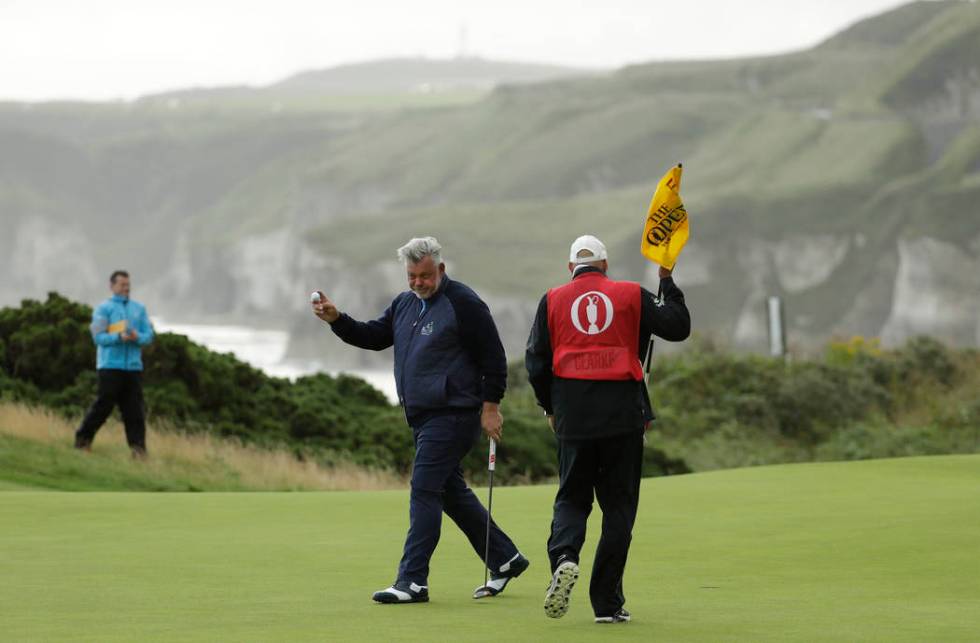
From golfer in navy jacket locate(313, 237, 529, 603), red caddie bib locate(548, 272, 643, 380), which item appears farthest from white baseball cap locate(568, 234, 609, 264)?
golfer in navy jacket locate(313, 237, 529, 603)

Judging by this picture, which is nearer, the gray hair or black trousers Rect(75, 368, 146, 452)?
the gray hair

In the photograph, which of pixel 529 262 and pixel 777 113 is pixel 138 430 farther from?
pixel 777 113

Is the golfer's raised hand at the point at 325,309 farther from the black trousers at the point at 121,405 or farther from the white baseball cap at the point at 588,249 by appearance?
the black trousers at the point at 121,405

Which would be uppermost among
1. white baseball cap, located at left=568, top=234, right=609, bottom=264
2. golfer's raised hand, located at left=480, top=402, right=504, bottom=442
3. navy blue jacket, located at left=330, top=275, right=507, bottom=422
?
white baseball cap, located at left=568, top=234, right=609, bottom=264

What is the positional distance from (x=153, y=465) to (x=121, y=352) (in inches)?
59.7

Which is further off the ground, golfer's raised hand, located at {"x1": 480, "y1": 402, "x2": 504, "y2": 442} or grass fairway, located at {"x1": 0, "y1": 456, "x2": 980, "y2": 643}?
golfer's raised hand, located at {"x1": 480, "y1": 402, "x2": 504, "y2": 442}

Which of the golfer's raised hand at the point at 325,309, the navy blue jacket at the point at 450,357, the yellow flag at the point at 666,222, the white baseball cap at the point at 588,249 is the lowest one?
the navy blue jacket at the point at 450,357

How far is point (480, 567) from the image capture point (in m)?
11.3

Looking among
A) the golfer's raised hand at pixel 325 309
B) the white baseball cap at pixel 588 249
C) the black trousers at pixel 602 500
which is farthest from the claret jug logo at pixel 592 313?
the golfer's raised hand at pixel 325 309

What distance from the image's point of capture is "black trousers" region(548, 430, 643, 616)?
8781 mm

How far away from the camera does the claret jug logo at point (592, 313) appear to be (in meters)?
8.80

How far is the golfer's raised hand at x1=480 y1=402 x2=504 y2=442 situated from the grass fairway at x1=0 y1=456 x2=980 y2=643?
36.9 inches

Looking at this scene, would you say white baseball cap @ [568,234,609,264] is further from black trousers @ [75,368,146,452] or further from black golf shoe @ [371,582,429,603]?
black trousers @ [75,368,146,452]

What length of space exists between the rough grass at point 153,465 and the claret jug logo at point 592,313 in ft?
34.5
